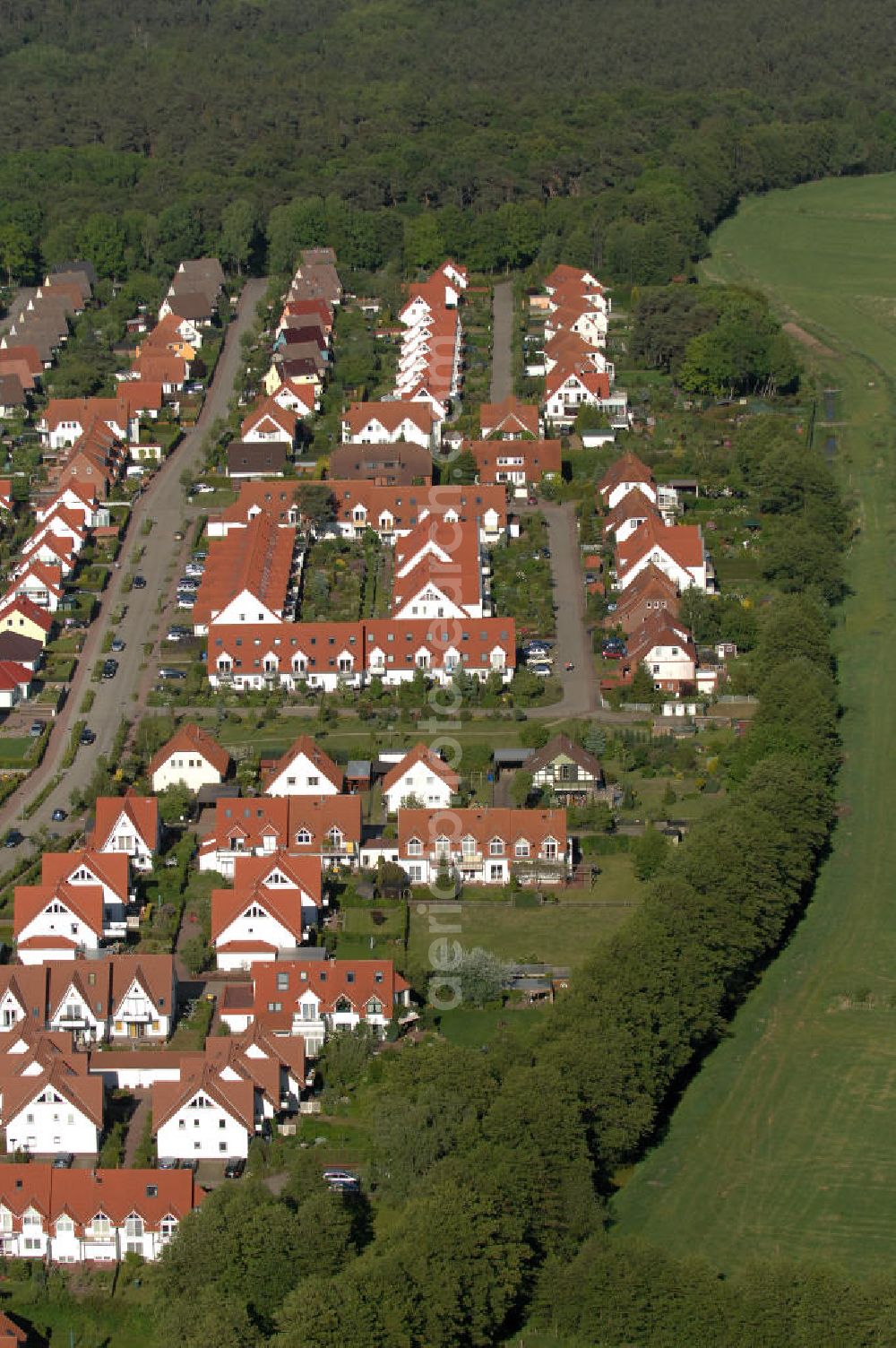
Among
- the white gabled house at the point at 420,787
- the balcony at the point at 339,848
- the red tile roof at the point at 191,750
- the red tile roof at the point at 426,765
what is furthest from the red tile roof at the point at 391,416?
the balcony at the point at 339,848

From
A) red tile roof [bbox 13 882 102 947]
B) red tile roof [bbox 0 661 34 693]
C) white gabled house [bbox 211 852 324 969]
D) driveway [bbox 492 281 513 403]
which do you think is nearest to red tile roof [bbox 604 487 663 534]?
driveway [bbox 492 281 513 403]

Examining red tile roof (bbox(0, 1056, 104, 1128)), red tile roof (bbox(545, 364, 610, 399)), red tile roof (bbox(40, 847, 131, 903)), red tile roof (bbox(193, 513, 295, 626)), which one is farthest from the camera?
red tile roof (bbox(545, 364, 610, 399))

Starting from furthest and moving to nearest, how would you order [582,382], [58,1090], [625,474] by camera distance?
[582,382]
[625,474]
[58,1090]

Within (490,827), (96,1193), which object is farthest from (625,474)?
(96,1193)

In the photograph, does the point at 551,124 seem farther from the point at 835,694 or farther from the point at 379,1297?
the point at 379,1297

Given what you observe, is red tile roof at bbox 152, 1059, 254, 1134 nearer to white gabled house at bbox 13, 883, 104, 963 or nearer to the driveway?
white gabled house at bbox 13, 883, 104, 963

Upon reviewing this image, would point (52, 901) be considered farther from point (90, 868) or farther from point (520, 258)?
point (520, 258)

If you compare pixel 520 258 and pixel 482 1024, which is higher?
pixel 520 258
